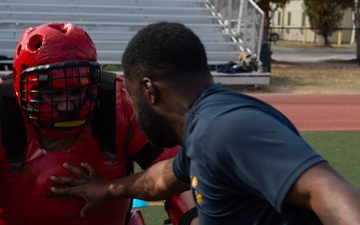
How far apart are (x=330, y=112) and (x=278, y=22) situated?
46.6 m

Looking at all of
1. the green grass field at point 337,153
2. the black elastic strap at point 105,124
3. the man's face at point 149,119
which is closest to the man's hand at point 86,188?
the black elastic strap at point 105,124

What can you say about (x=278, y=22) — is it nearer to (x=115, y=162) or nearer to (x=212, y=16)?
(x=212, y=16)

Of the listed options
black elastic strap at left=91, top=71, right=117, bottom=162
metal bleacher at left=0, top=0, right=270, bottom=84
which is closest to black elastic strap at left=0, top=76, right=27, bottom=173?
black elastic strap at left=91, top=71, right=117, bottom=162

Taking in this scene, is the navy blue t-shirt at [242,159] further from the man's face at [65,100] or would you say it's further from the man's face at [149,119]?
the man's face at [65,100]

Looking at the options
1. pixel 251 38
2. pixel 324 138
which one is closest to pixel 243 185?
pixel 324 138

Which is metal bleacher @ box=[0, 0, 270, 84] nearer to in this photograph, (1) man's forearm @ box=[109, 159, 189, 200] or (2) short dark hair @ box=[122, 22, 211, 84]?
(1) man's forearm @ box=[109, 159, 189, 200]

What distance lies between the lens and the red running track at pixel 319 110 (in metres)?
10.3

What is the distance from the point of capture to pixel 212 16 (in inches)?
757

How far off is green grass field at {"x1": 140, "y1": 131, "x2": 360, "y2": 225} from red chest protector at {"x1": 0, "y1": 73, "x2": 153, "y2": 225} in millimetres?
2634

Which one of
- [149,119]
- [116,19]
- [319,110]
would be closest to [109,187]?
[149,119]

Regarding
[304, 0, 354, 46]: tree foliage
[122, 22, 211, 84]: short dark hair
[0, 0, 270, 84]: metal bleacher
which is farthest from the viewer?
[304, 0, 354, 46]: tree foliage

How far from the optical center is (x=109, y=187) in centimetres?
248

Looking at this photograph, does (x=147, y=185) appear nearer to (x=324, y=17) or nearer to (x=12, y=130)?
(x=12, y=130)

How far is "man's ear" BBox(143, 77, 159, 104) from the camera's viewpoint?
1806mm
